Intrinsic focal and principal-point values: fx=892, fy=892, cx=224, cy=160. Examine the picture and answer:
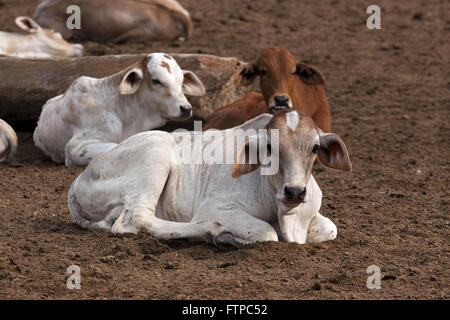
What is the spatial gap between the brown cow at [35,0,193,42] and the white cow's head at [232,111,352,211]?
24.9 feet

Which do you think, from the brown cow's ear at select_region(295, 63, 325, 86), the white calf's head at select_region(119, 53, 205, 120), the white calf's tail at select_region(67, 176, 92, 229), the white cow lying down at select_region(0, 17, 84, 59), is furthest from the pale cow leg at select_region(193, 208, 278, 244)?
the white cow lying down at select_region(0, 17, 84, 59)

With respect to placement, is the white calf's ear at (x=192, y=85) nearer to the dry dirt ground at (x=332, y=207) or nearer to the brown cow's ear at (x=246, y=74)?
the brown cow's ear at (x=246, y=74)

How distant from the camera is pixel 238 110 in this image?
28.6ft

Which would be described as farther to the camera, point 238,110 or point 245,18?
point 245,18

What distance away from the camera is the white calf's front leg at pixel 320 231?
5.77m

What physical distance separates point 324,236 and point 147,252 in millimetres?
1168

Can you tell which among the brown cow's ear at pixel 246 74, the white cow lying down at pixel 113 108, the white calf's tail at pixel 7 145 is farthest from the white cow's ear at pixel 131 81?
the white calf's tail at pixel 7 145

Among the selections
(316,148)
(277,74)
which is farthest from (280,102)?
(316,148)

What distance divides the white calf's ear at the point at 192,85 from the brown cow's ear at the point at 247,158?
3.00 m

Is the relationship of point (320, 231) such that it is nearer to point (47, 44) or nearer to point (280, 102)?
point (280, 102)

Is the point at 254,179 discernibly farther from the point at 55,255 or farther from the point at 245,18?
the point at 245,18

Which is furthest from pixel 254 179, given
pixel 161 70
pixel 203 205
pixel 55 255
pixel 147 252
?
pixel 161 70

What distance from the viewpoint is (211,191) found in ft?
19.3

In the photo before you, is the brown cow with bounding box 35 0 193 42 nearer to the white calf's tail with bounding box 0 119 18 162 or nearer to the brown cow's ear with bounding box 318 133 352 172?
the white calf's tail with bounding box 0 119 18 162
